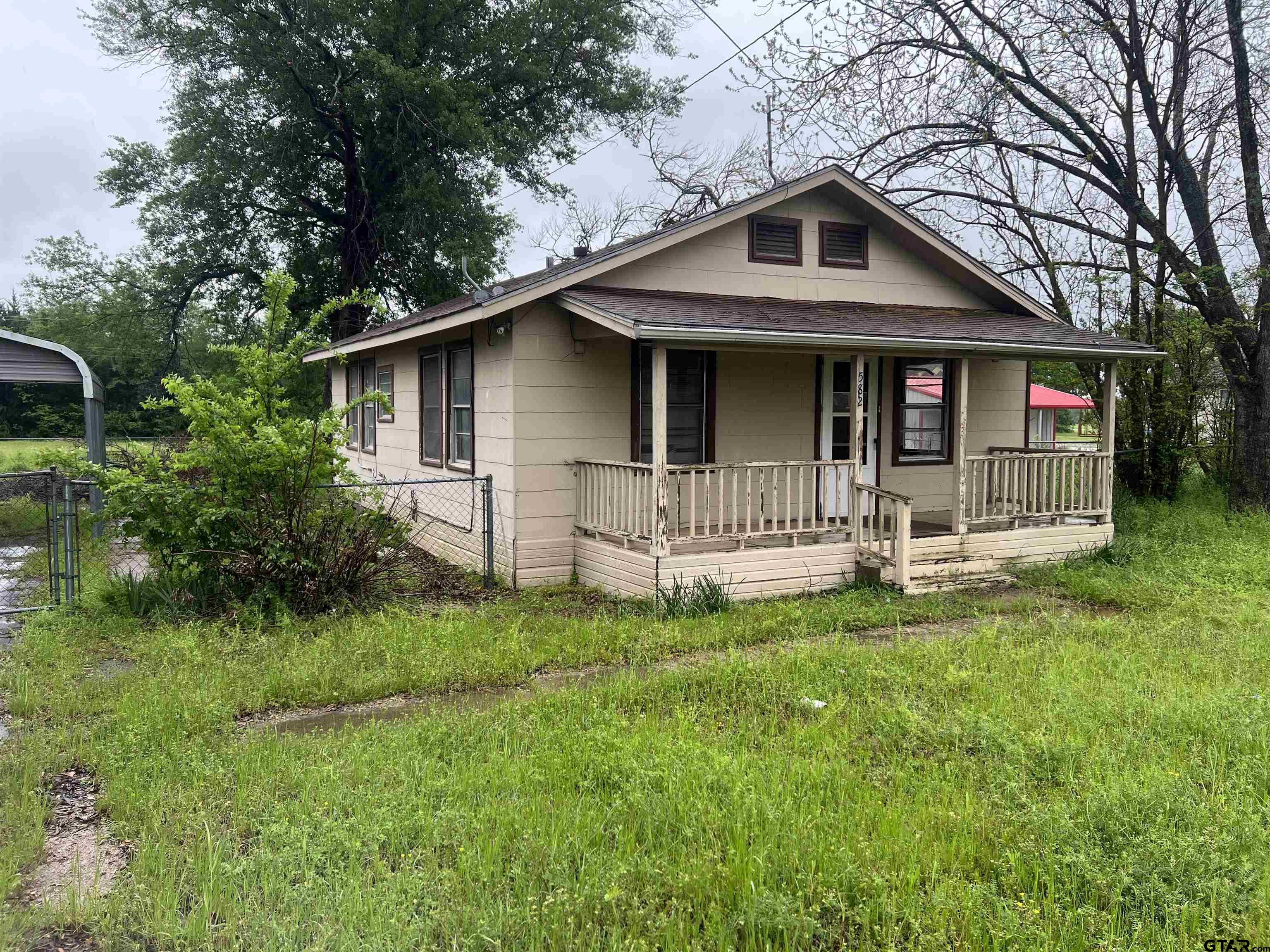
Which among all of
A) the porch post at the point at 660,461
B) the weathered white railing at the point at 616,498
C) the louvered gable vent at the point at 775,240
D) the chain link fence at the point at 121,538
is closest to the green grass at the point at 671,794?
the chain link fence at the point at 121,538

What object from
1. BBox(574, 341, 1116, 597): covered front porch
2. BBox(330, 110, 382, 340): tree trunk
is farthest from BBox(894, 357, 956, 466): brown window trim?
BBox(330, 110, 382, 340): tree trunk

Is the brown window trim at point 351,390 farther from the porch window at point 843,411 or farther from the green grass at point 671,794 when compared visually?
the green grass at point 671,794

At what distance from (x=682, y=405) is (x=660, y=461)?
1.94 m

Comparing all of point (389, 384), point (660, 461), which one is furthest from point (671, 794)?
point (389, 384)

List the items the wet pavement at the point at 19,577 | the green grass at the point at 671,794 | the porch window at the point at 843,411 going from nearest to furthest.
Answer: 1. the green grass at the point at 671,794
2. the wet pavement at the point at 19,577
3. the porch window at the point at 843,411

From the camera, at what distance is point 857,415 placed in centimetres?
1009

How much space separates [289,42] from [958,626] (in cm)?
2104

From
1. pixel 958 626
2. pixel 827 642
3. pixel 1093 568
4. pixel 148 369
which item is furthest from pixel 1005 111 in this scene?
pixel 148 369

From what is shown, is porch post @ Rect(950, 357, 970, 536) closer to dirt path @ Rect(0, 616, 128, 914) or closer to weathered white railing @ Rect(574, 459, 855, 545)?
weathered white railing @ Rect(574, 459, 855, 545)

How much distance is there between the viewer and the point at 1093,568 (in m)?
10.5

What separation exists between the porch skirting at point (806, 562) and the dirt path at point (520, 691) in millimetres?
1536

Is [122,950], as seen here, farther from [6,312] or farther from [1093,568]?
[6,312]

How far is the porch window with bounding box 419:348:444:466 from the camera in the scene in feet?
40.9

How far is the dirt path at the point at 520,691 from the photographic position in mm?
5746
